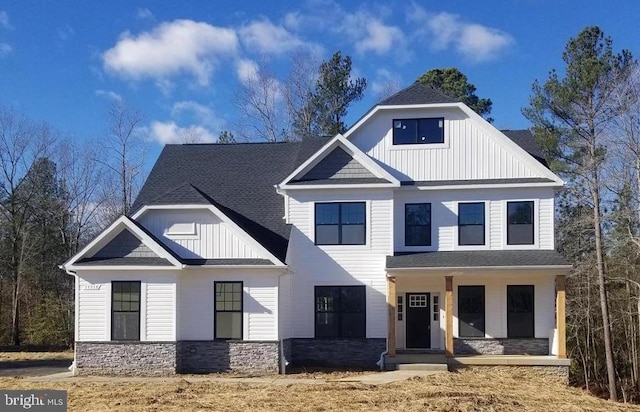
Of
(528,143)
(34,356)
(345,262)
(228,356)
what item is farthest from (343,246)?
(34,356)

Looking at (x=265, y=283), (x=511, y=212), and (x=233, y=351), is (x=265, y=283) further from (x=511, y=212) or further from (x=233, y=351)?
(x=511, y=212)

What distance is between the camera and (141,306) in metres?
18.5

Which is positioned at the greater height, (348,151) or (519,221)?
(348,151)

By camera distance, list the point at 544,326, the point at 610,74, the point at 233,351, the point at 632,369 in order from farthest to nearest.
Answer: the point at 632,369, the point at 610,74, the point at 544,326, the point at 233,351

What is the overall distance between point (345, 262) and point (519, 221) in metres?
5.45

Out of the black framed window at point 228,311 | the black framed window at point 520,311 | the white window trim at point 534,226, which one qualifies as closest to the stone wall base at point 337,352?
the black framed window at point 228,311

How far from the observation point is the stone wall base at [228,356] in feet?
61.3

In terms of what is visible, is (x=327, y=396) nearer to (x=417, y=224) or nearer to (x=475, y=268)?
(x=475, y=268)

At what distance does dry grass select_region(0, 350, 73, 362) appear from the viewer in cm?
2428

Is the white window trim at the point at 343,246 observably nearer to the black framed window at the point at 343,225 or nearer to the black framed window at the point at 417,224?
the black framed window at the point at 343,225

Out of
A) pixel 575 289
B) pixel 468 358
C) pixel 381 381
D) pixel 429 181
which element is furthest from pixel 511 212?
pixel 575 289

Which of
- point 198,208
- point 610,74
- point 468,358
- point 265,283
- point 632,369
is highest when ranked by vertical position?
point 610,74

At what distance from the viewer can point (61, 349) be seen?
1128 inches

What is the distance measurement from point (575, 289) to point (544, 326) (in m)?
8.45
